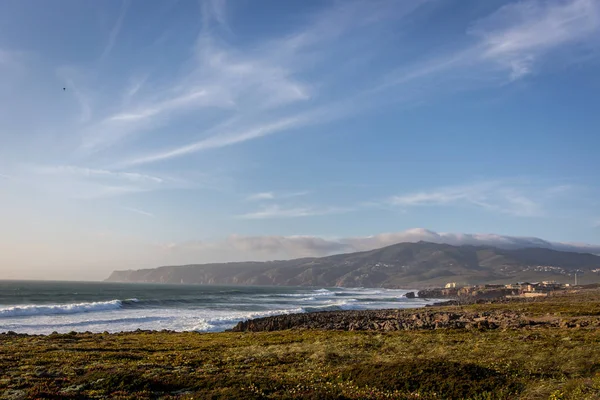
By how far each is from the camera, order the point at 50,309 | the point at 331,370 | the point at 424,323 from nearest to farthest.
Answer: the point at 331,370 < the point at 424,323 < the point at 50,309

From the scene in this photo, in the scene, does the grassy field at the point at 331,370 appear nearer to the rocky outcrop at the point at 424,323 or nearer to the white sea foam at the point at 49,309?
the rocky outcrop at the point at 424,323

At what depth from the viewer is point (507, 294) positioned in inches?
5625

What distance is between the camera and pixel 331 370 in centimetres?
2019

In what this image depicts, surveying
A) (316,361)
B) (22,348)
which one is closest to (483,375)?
(316,361)

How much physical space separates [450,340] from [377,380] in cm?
1633

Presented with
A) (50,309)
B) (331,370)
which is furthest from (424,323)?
(50,309)

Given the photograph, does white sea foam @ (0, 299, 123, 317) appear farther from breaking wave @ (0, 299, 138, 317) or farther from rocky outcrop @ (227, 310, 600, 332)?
rocky outcrop @ (227, 310, 600, 332)

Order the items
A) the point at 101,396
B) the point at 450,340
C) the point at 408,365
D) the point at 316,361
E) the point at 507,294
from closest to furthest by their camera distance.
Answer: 1. the point at 101,396
2. the point at 408,365
3. the point at 316,361
4. the point at 450,340
5. the point at 507,294

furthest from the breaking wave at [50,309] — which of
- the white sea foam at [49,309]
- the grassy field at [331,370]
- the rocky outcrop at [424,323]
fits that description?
the grassy field at [331,370]

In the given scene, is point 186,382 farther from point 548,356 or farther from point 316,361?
point 548,356

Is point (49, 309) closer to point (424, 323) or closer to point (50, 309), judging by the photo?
point (50, 309)

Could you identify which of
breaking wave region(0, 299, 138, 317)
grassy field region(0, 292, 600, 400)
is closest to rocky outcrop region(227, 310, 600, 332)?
grassy field region(0, 292, 600, 400)

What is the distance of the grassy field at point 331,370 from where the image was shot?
1517 cm

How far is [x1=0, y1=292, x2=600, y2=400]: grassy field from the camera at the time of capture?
15172 mm
